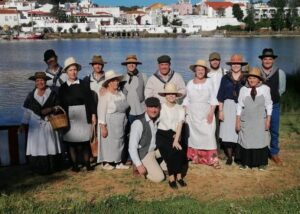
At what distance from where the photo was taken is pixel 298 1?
440 ft

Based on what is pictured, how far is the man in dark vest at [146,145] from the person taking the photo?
244 inches

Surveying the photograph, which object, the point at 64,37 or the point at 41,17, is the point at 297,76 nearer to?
the point at 64,37

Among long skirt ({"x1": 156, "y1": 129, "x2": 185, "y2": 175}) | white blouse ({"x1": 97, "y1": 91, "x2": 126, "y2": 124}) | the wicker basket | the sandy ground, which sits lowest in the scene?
the sandy ground

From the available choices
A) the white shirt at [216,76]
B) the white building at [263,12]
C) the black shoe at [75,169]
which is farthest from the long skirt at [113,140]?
the white building at [263,12]

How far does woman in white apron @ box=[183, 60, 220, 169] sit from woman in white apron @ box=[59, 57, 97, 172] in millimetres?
1396

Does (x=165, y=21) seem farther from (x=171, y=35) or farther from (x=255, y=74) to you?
(x=255, y=74)

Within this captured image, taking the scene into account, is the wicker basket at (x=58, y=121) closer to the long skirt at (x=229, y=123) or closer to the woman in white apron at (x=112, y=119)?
the woman in white apron at (x=112, y=119)

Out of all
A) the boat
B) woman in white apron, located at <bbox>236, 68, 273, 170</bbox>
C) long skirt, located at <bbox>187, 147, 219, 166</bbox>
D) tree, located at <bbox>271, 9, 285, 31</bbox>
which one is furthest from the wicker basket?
the boat

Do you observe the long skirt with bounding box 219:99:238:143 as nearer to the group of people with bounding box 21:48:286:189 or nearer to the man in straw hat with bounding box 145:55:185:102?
the group of people with bounding box 21:48:286:189

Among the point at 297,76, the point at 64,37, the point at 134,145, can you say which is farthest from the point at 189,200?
the point at 64,37

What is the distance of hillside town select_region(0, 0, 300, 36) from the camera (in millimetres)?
133500

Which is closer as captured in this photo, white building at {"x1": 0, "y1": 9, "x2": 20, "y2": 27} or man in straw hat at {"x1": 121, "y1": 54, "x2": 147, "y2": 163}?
man in straw hat at {"x1": 121, "y1": 54, "x2": 147, "y2": 163}

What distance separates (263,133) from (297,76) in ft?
32.9

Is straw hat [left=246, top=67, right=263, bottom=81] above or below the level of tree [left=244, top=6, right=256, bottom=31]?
below
